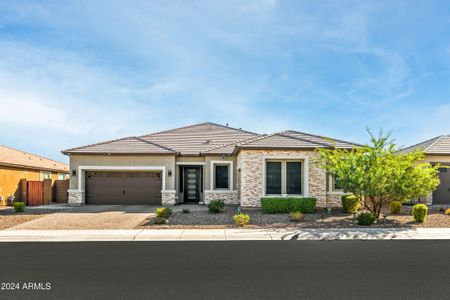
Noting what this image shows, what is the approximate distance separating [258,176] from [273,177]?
0.93 meters

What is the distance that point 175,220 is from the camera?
15492mm

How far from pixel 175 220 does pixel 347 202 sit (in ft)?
30.8

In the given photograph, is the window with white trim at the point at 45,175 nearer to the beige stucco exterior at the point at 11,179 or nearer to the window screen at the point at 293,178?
the beige stucco exterior at the point at 11,179

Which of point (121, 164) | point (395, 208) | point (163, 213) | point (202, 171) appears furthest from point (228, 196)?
point (395, 208)

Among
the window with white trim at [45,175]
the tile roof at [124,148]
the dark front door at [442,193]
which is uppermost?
the tile roof at [124,148]

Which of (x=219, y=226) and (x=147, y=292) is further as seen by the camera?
A: (x=219, y=226)

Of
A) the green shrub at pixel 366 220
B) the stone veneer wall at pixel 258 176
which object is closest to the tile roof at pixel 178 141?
the stone veneer wall at pixel 258 176

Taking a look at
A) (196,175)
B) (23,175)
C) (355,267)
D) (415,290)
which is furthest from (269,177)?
(23,175)

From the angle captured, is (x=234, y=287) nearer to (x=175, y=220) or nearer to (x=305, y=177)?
(x=175, y=220)

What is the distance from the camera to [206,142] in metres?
25.9

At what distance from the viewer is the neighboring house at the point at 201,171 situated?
60.7 feet

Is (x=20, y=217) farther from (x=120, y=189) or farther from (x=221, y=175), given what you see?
(x=221, y=175)

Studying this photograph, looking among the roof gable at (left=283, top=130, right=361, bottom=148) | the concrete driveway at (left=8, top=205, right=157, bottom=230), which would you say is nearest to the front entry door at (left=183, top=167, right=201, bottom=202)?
the concrete driveway at (left=8, top=205, right=157, bottom=230)

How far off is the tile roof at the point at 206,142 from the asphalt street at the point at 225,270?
8.62 metres
